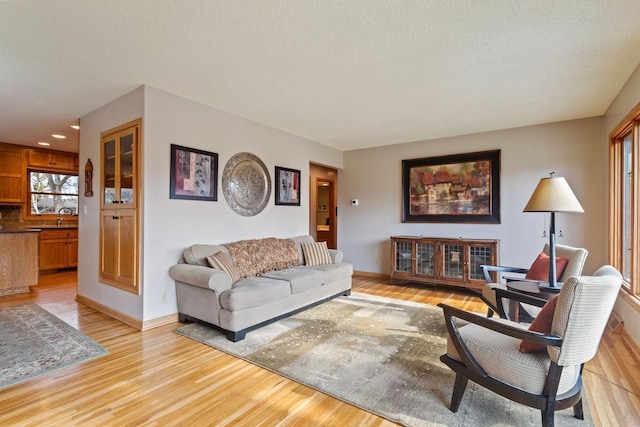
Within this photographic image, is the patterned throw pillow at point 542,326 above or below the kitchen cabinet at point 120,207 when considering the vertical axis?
below

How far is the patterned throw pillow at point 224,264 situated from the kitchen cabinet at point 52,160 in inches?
209

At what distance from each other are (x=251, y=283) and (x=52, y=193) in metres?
5.94

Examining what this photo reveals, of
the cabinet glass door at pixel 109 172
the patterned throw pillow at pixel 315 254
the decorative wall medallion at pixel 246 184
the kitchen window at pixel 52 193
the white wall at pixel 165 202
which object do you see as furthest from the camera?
the kitchen window at pixel 52 193

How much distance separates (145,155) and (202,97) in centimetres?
91

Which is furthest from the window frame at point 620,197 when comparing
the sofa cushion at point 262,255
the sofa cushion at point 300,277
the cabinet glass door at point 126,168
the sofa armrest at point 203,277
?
the cabinet glass door at point 126,168

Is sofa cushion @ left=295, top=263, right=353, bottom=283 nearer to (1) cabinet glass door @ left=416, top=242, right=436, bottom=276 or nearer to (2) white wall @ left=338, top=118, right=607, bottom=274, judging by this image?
(1) cabinet glass door @ left=416, top=242, right=436, bottom=276

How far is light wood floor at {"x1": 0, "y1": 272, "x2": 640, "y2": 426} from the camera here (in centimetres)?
182

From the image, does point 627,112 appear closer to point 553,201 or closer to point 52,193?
point 553,201

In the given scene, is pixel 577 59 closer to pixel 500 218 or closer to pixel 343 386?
pixel 500 218

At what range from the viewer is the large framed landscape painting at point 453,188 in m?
4.86

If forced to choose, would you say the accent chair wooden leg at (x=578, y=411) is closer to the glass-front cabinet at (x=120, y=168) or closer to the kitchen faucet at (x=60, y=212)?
the glass-front cabinet at (x=120, y=168)

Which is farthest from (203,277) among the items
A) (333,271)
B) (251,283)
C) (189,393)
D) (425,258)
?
(425,258)

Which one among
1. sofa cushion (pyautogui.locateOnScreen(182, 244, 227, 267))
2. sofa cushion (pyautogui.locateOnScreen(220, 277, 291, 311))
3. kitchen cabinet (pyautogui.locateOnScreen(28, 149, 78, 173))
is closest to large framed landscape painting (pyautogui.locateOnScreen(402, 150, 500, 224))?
sofa cushion (pyautogui.locateOnScreen(220, 277, 291, 311))

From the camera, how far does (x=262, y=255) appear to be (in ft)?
13.0
